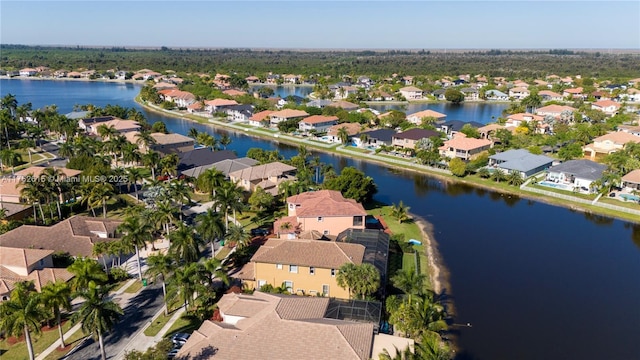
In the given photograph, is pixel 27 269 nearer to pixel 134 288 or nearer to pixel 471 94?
pixel 134 288

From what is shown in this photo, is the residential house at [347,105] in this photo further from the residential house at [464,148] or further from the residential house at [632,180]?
the residential house at [632,180]

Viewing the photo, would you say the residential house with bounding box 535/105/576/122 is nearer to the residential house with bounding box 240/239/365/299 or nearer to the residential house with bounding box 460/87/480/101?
the residential house with bounding box 460/87/480/101

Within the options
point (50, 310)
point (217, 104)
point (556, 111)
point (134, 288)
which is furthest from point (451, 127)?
point (50, 310)

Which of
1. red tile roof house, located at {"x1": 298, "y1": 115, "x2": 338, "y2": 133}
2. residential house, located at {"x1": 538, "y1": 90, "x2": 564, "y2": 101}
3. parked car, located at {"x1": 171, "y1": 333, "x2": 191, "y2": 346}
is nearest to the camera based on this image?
parked car, located at {"x1": 171, "y1": 333, "x2": 191, "y2": 346}

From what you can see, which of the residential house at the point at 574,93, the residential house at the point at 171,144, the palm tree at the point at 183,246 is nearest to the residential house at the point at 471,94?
the residential house at the point at 574,93

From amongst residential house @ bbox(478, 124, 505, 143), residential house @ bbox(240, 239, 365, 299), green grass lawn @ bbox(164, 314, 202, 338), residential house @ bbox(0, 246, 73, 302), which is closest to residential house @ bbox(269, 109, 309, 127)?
residential house @ bbox(478, 124, 505, 143)

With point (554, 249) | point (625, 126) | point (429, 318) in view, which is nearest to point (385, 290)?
point (429, 318)
